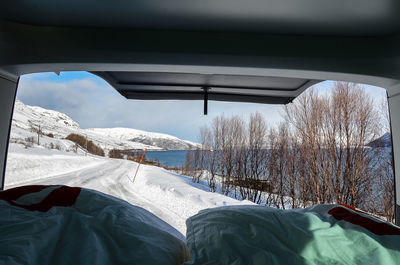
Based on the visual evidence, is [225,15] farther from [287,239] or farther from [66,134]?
[66,134]

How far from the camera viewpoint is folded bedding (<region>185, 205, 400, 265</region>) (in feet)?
1.71

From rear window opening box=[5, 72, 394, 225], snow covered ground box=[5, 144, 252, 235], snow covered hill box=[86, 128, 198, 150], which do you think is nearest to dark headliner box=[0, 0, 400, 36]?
rear window opening box=[5, 72, 394, 225]

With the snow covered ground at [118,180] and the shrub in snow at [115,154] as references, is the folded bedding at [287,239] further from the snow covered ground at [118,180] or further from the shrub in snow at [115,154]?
the shrub in snow at [115,154]

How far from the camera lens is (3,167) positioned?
155cm

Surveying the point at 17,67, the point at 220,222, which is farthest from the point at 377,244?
the point at 17,67

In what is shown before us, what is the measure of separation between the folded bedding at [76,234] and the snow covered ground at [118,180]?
1.90m

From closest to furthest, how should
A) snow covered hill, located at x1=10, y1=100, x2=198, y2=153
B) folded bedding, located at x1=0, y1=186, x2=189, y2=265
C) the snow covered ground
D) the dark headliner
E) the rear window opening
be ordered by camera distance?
folded bedding, located at x1=0, y1=186, x2=189, y2=265
the dark headliner
the snow covered ground
the rear window opening
snow covered hill, located at x1=10, y1=100, x2=198, y2=153

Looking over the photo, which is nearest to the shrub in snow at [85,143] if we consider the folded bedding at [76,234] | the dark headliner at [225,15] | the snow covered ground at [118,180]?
the snow covered ground at [118,180]

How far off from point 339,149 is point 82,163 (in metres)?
6.21

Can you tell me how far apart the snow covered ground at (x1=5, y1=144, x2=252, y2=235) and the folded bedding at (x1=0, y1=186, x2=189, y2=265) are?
190 cm

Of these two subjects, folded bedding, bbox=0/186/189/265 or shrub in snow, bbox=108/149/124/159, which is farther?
shrub in snow, bbox=108/149/124/159

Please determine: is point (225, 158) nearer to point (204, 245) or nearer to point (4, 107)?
point (4, 107)

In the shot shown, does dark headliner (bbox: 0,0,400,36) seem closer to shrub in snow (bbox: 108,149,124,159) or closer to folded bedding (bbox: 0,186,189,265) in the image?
folded bedding (bbox: 0,186,189,265)

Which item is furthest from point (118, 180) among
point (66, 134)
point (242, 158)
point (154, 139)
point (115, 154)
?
point (66, 134)
